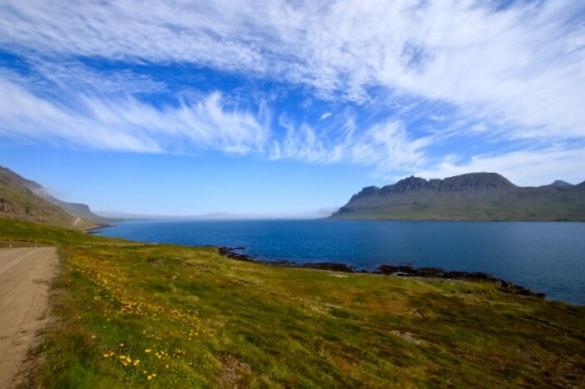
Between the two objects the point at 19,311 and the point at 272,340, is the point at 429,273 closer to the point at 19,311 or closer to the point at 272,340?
the point at 272,340

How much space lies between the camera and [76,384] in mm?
11102

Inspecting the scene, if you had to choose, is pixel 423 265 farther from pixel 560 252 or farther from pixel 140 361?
pixel 140 361

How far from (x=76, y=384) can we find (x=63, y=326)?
6263 mm

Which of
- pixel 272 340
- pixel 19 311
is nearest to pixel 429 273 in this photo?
pixel 272 340

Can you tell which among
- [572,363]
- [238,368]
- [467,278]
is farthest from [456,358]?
[467,278]

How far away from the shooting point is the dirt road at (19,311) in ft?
41.3

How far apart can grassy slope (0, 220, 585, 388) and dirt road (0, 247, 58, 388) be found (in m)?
0.81

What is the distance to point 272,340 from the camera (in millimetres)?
22234

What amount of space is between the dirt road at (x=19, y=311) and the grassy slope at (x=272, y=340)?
81 cm

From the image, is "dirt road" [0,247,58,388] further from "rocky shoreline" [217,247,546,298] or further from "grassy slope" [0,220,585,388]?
"rocky shoreline" [217,247,546,298]

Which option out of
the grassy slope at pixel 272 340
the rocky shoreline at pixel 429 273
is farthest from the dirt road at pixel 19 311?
the rocky shoreline at pixel 429 273

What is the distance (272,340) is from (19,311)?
46.4 ft

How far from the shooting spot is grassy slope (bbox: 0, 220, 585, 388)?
13992 millimetres

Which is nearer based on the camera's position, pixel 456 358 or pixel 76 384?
pixel 76 384
